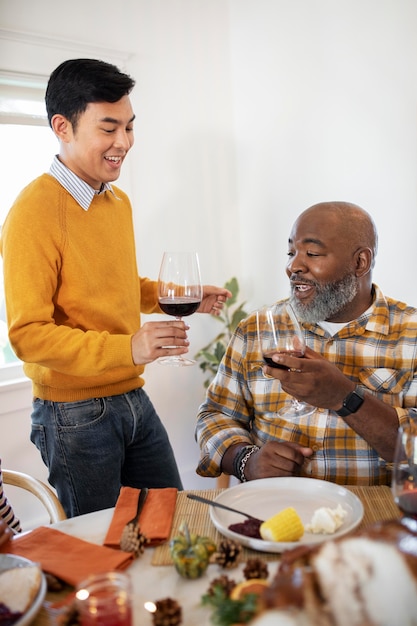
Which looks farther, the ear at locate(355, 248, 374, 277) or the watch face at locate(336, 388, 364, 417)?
the ear at locate(355, 248, 374, 277)

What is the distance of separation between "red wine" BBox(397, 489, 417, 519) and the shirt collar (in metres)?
1.35

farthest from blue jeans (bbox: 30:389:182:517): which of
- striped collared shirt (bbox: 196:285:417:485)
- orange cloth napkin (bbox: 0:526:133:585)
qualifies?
orange cloth napkin (bbox: 0:526:133:585)

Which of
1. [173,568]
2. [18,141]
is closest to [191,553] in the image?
[173,568]

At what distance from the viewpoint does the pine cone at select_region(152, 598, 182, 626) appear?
2.94 ft

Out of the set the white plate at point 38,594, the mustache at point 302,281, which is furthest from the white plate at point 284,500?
the mustache at point 302,281

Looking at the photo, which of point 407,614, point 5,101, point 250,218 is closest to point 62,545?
point 407,614

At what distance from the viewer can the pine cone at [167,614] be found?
897 mm

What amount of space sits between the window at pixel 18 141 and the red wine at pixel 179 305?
5.45ft

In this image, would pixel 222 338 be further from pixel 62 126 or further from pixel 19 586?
pixel 19 586

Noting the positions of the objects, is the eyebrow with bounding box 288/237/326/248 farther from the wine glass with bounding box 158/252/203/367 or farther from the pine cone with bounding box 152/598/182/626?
the pine cone with bounding box 152/598/182/626

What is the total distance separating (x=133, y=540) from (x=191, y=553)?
5.2 inches

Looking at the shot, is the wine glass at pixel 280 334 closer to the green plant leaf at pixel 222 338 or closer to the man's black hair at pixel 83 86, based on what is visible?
the man's black hair at pixel 83 86

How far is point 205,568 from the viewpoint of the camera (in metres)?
1.05

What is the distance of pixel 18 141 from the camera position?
122 inches
